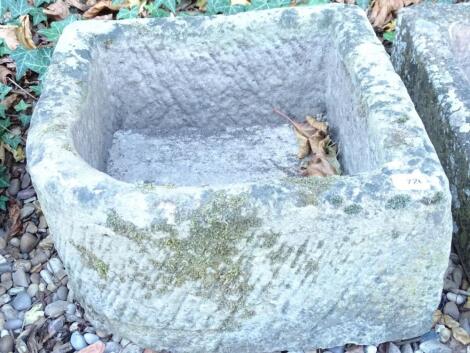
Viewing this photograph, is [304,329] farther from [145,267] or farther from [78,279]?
[78,279]

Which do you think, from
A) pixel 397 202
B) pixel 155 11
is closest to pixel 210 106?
pixel 155 11

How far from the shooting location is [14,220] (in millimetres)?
2129

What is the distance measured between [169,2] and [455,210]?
1263 mm

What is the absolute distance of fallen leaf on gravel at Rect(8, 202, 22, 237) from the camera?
2107 mm

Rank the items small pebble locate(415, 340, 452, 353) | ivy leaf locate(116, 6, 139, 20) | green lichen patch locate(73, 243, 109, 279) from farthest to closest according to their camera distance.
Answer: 1. ivy leaf locate(116, 6, 139, 20)
2. small pebble locate(415, 340, 452, 353)
3. green lichen patch locate(73, 243, 109, 279)

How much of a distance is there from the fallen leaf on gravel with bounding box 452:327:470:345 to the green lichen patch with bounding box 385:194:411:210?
579mm

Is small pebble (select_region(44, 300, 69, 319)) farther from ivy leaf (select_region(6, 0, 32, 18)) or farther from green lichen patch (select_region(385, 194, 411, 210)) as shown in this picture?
ivy leaf (select_region(6, 0, 32, 18))

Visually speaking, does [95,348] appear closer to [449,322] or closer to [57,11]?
[449,322]

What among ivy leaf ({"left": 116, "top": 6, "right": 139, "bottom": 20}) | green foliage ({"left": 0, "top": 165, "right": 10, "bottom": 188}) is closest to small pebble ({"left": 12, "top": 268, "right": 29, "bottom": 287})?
green foliage ({"left": 0, "top": 165, "right": 10, "bottom": 188})

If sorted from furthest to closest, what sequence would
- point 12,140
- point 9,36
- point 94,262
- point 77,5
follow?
1. point 77,5
2. point 9,36
3. point 12,140
4. point 94,262

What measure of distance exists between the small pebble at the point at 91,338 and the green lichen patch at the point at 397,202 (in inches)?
33.5

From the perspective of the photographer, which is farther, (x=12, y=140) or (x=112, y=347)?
(x=12, y=140)

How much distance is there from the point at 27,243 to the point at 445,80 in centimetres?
134

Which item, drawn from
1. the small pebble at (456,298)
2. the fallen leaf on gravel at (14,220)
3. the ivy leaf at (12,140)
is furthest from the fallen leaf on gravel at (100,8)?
the small pebble at (456,298)
